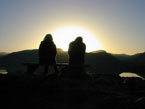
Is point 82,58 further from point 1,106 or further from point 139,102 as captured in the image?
point 139,102

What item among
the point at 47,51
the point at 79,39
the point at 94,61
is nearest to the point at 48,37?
the point at 47,51

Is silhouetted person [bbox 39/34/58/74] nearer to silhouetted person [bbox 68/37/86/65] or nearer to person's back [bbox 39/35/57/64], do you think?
person's back [bbox 39/35/57/64]

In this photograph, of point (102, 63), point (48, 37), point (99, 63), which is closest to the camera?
point (48, 37)

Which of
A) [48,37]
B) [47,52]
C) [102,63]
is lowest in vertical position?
[102,63]

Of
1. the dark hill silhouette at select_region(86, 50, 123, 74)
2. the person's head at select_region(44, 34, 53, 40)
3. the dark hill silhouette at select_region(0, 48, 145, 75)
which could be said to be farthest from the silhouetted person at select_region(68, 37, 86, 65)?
the dark hill silhouette at select_region(86, 50, 123, 74)

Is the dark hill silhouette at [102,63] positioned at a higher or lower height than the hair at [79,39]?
lower

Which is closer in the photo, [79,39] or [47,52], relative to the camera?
[47,52]

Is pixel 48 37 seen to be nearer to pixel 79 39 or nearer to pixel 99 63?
pixel 79 39

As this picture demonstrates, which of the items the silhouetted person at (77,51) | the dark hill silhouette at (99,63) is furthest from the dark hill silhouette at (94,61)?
the silhouetted person at (77,51)

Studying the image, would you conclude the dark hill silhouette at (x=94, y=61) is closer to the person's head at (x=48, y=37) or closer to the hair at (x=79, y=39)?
the person's head at (x=48, y=37)

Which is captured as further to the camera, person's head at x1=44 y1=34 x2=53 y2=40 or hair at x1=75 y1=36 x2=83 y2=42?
hair at x1=75 y1=36 x2=83 y2=42

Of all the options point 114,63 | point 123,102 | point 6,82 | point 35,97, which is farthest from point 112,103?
point 114,63

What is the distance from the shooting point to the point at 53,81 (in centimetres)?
1464

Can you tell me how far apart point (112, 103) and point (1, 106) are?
5908 mm
